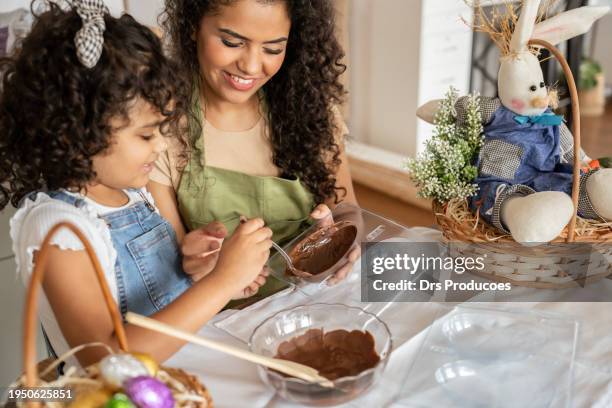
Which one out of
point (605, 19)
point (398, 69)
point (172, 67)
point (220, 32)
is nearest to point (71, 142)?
point (172, 67)

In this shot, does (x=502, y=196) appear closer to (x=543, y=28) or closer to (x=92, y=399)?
(x=543, y=28)

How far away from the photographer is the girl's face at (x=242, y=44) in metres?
1.02

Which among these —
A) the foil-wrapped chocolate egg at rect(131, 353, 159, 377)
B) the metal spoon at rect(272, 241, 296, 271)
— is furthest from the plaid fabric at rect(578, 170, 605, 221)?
the foil-wrapped chocolate egg at rect(131, 353, 159, 377)

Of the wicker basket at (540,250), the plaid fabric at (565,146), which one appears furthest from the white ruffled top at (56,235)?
the plaid fabric at (565,146)

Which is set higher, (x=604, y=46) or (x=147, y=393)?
(x=147, y=393)

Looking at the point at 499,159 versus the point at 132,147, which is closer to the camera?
the point at 132,147

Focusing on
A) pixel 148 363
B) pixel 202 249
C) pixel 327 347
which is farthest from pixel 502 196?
pixel 148 363

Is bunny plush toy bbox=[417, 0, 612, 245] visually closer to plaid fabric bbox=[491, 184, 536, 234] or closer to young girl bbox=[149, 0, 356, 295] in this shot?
plaid fabric bbox=[491, 184, 536, 234]

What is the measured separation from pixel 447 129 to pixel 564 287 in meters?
0.31

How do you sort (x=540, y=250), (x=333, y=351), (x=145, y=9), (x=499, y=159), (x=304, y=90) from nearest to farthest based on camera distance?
(x=333, y=351) → (x=540, y=250) → (x=499, y=159) → (x=304, y=90) → (x=145, y=9)

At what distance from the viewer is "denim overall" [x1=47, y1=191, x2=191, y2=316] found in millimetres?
935

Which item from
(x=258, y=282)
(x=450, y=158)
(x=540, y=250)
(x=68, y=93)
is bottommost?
(x=258, y=282)

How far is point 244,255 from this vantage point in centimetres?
83

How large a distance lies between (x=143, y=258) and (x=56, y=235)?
8.3 inches
